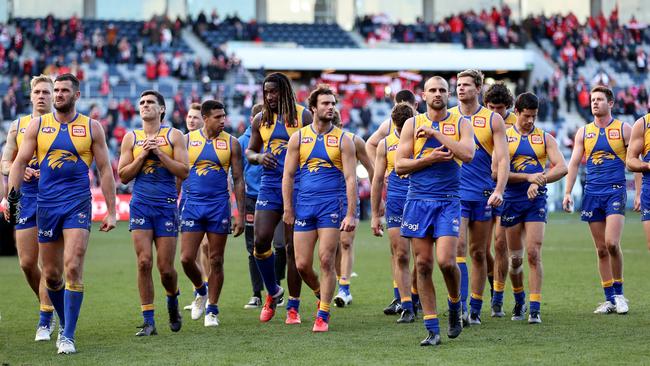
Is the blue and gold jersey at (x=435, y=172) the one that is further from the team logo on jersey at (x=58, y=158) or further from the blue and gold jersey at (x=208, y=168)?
the team logo on jersey at (x=58, y=158)

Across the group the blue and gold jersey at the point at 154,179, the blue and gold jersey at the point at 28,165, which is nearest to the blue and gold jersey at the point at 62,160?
the blue and gold jersey at the point at 28,165

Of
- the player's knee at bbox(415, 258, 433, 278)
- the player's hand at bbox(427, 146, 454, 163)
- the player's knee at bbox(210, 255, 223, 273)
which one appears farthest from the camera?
the player's knee at bbox(210, 255, 223, 273)

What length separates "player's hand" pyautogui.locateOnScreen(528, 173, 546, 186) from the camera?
1176 centimetres

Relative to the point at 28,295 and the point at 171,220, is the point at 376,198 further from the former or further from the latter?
the point at 28,295

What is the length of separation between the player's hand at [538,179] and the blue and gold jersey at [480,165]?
44cm

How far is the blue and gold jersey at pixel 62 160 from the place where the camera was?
1019 cm

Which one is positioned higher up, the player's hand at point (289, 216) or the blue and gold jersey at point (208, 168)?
the blue and gold jersey at point (208, 168)

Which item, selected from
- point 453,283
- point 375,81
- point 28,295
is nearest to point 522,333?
point 453,283

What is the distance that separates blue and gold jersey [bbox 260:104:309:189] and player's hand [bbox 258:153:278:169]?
0.06 metres

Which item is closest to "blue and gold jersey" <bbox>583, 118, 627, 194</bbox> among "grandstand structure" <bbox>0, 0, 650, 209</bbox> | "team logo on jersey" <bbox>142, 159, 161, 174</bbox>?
"team logo on jersey" <bbox>142, 159, 161, 174</bbox>

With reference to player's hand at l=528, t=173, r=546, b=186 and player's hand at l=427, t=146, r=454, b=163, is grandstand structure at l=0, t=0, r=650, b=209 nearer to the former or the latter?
player's hand at l=528, t=173, r=546, b=186

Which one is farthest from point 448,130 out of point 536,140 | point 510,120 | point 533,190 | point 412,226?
point 510,120

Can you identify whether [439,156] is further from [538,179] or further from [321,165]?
[538,179]

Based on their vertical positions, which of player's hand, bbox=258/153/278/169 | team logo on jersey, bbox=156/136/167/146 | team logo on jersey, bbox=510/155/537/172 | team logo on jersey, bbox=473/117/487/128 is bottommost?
team logo on jersey, bbox=510/155/537/172
